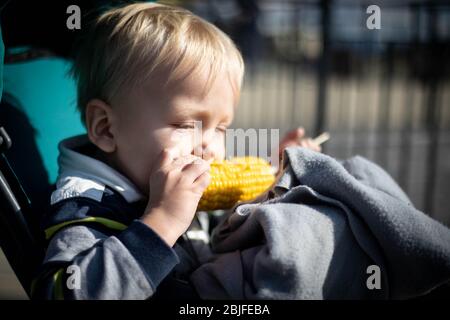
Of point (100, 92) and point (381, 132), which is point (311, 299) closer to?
point (100, 92)

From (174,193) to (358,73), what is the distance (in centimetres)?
608

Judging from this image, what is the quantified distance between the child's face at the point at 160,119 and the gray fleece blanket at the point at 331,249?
0.91 ft

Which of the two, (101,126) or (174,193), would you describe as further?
(101,126)

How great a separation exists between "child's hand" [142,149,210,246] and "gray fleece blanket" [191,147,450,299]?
0.13 meters

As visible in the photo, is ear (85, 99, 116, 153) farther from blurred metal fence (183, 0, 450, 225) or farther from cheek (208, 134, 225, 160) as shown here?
blurred metal fence (183, 0, 450, 225)

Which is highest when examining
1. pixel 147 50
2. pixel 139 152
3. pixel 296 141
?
pixel 147 50

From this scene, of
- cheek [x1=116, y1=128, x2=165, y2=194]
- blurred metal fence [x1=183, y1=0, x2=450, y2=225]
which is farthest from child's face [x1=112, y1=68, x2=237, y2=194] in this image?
blurred metal fence [x1=183, y1=0, x2=450, y2=225]

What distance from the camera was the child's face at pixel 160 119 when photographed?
57.3 inches

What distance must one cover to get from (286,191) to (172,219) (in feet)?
0.99

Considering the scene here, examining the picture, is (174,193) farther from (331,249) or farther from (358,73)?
(358,73)

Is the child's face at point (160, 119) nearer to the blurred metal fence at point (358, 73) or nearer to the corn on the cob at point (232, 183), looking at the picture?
the corn on the cob at point (232, 183)

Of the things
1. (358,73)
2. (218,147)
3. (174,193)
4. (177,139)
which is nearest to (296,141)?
(218,147)

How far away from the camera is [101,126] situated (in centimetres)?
154
